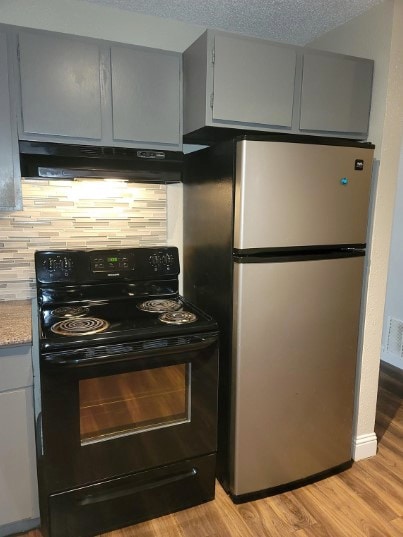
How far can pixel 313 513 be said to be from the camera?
6.05 ft

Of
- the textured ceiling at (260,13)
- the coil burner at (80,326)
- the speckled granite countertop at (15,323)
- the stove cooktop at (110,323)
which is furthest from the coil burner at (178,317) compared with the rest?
the textured ceiling at (260,13)

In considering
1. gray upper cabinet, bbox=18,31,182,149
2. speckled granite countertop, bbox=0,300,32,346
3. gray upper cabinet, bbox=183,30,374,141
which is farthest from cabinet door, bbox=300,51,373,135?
speckled granite countertop, bbox=0,300,32,346

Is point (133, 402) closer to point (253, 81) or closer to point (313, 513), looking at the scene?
point (313, 513)

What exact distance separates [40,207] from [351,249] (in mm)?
1607

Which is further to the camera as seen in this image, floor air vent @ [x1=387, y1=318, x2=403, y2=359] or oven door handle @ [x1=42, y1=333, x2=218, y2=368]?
floor air vent @ [x1=387, y1=318, x2=403, y2=359]

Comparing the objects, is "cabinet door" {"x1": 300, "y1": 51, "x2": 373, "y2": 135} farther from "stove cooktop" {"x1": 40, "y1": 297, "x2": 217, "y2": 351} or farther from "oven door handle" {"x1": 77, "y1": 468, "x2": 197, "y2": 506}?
"oven door handle" {"x1": 77, "y1": 468, "x2": 197, "y2": 506}

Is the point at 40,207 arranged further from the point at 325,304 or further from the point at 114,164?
the point at 325,304

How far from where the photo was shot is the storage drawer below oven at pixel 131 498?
161 cm

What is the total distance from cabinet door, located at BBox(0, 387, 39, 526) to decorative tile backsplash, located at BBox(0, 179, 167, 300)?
2.17ft

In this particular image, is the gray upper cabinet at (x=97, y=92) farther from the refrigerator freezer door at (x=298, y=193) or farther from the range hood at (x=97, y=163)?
the refrigerator freezer door at (x=298, y=193)

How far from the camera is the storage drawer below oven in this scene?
5.27 feet

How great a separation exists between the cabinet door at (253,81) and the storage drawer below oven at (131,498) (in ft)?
5.28

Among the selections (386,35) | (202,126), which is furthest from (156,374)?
(386,35)

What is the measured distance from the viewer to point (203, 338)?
1695mm
